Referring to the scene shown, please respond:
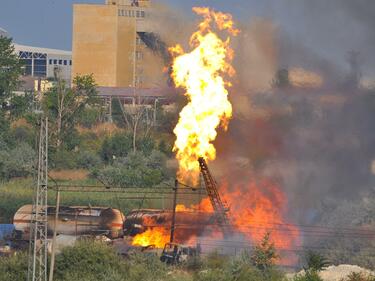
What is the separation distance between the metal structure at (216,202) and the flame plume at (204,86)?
4.04 ft

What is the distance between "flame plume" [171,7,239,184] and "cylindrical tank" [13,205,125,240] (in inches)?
415

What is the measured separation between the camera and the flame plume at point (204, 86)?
67.8 m

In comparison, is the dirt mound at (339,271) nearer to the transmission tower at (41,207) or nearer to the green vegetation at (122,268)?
the green vegetation at (122,268)

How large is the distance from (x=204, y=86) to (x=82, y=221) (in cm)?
1639

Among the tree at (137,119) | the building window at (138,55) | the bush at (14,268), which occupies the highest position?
the building window at (138,55)

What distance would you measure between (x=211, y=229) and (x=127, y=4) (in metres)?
111

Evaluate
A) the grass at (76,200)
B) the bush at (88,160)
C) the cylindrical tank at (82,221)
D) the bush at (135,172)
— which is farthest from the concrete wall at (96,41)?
the cylindrical tank at (82,221)

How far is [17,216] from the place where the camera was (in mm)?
80188

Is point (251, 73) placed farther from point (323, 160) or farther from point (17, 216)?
point (17, 216)

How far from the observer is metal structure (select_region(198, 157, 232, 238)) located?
69.4 metres

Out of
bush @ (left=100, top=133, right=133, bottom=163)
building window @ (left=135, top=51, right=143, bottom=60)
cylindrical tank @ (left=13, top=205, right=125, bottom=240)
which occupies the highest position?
building window @ (left=135, top=51, right=143, bottom=60)

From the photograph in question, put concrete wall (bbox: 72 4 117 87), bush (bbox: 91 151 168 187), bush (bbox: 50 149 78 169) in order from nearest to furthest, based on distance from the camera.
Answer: bush (bbox: 91 151 168 187), bush (bbox: 50 149 78 169), concrete wall (bbox: 72 4 117 87)

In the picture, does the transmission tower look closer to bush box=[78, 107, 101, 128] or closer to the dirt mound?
the dirt mound

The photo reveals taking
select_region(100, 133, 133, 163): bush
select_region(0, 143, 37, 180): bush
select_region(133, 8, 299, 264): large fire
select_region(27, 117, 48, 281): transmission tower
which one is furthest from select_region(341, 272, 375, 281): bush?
select_region(100, 133, 133, 163): bush
